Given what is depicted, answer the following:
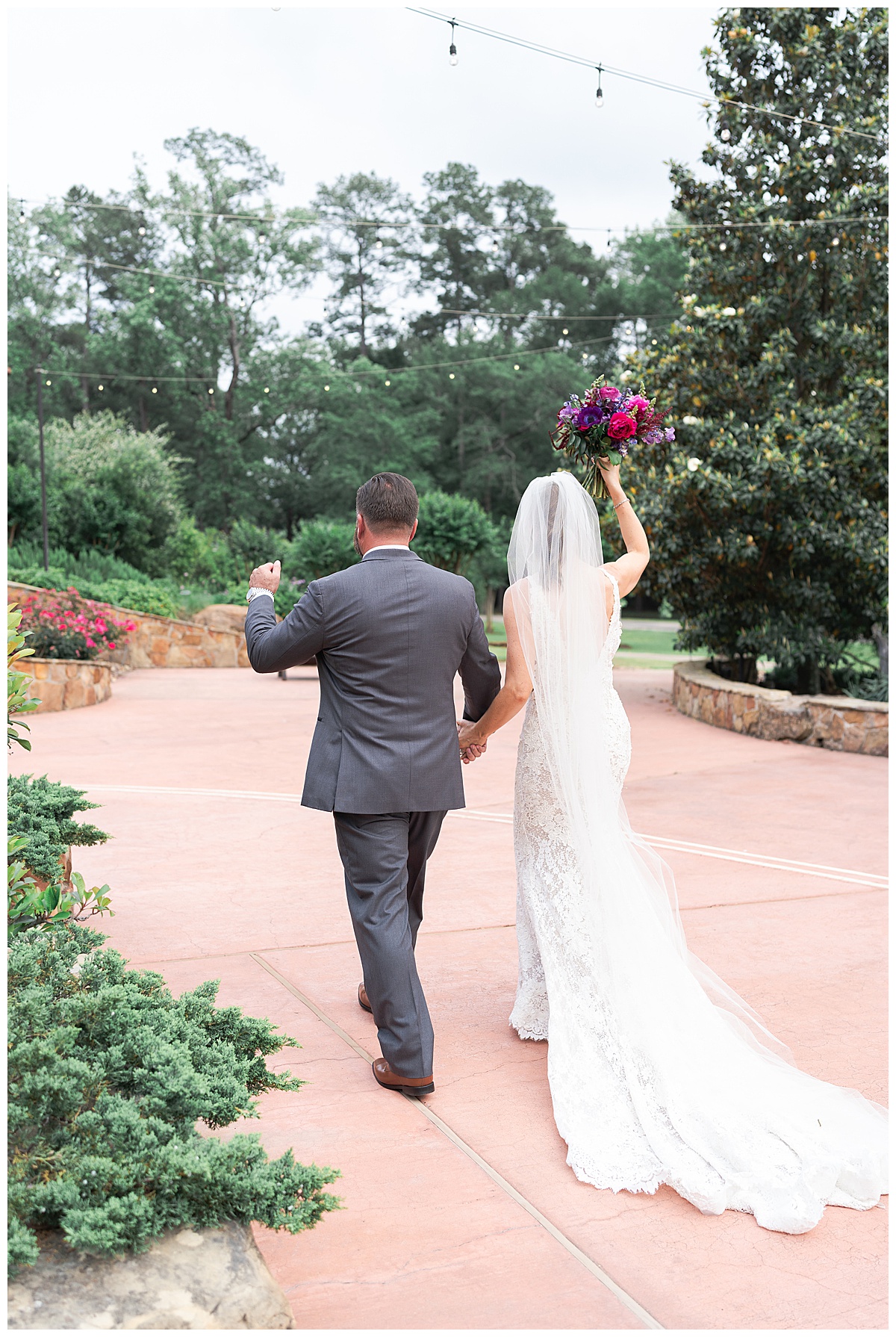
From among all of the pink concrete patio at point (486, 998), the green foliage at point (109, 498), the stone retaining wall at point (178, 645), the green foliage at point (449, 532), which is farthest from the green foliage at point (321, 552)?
the pink concrete patio at point (486, 998)

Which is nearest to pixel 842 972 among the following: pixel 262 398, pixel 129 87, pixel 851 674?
pixel 851 674

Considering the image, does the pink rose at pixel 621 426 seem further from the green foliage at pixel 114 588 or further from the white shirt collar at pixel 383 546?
the green foliage at pixel 114 588

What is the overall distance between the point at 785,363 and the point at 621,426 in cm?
855

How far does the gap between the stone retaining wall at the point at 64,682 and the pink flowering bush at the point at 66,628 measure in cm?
24

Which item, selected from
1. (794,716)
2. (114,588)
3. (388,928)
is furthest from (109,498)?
(388,928)

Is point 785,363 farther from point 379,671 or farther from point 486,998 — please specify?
point 379,671

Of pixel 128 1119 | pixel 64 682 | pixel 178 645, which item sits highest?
pixel 178 645

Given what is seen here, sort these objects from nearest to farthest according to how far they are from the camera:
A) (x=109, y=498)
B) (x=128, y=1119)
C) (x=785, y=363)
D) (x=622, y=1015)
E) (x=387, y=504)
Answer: (x=128, y=1119) → (x=622, y=1015) → (x=387, y=504) → (x=785, y=363) → (x=109, y=498)

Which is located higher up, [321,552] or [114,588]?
[321,552]

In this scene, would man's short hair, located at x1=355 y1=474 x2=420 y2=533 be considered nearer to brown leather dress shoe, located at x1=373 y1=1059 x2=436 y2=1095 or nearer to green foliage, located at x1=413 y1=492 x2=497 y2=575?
brown leather dress shoe, located at x1=373 y1=1059 x2=436 y2=1095

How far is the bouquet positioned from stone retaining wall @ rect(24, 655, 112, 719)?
9120 mm

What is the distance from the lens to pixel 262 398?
35.3m

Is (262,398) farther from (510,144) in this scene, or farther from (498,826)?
(498,826)

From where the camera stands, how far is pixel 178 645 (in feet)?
58.9
